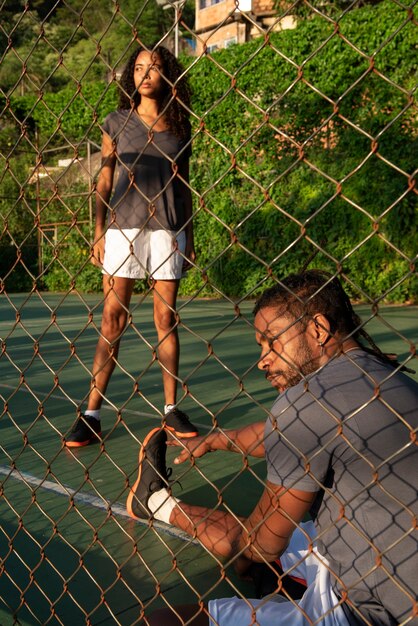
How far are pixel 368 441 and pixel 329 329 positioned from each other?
308mm

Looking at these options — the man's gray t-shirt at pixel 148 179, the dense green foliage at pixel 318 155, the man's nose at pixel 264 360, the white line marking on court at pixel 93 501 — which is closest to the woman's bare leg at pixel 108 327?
the man's gray t-shirt at pixel 148 179

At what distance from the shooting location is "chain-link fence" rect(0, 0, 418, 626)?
60.3 inches

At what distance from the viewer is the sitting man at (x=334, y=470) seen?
1476 millimetres

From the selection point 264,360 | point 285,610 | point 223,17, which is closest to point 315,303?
point 264,360

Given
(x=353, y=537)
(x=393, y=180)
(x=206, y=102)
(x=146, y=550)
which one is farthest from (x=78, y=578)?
Answer: (x=206, y=102)

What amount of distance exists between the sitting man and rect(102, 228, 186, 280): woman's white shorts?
185cm

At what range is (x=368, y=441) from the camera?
58.0 inches

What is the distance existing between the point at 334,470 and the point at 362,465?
66mm

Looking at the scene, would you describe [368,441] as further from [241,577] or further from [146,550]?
[146,550]

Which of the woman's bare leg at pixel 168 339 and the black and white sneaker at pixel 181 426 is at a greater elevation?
the woman's bare leg at pixel 168 339

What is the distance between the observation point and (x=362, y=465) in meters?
1.50

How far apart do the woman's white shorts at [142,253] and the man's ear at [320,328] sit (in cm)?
191

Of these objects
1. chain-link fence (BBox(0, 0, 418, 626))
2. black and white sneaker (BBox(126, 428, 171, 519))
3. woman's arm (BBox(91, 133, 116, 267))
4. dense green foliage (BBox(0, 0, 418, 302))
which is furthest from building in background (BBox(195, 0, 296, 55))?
black and white sneaker (BBox(126, 428, 171, 519))

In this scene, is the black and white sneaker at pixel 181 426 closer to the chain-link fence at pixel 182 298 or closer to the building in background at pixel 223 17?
the chain-link fence at pixel 182 298
